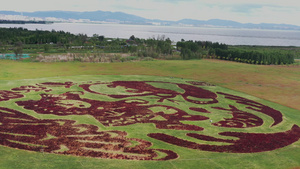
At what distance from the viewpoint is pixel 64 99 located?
37875 mm

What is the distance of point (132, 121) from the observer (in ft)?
98.5

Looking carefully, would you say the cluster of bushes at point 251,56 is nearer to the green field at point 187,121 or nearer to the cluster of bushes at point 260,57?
the cluster of bushes at point 260,57

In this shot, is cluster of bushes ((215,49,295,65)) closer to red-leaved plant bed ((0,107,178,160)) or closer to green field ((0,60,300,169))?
green field ((0,60,300,169))

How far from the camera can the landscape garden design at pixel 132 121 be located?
23.4 meters

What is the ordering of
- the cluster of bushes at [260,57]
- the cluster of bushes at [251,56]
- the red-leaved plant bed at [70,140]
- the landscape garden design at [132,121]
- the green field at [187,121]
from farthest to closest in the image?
1. the cluster of bushes at [251,56]
2. the cluster of bushes at [260,57]
3. the landscape garden design at [132,121]
4. the red-leaved plant bed at [70,140]
5. the green field at [187,121]

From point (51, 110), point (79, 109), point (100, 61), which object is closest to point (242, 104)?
point (79, 109)

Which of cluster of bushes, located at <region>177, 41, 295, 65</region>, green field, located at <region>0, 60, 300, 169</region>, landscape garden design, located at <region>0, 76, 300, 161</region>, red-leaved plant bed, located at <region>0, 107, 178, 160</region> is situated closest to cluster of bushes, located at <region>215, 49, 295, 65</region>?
cluster of bushes, located at <region>177, 41, 295, 65</region>

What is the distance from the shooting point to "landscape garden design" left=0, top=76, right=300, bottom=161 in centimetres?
2344

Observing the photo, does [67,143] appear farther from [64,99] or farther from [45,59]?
[45,59]

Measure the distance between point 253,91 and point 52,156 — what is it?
41577mm

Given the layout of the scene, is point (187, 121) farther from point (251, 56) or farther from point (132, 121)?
point (251, 56)

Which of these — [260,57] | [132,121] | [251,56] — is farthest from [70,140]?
[251,56]

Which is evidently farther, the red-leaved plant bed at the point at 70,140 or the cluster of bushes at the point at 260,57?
the cluster of bushes at the point at 260,57

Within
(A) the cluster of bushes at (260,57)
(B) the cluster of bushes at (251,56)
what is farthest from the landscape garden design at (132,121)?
(B) the cluster of bushes at (251,56)
